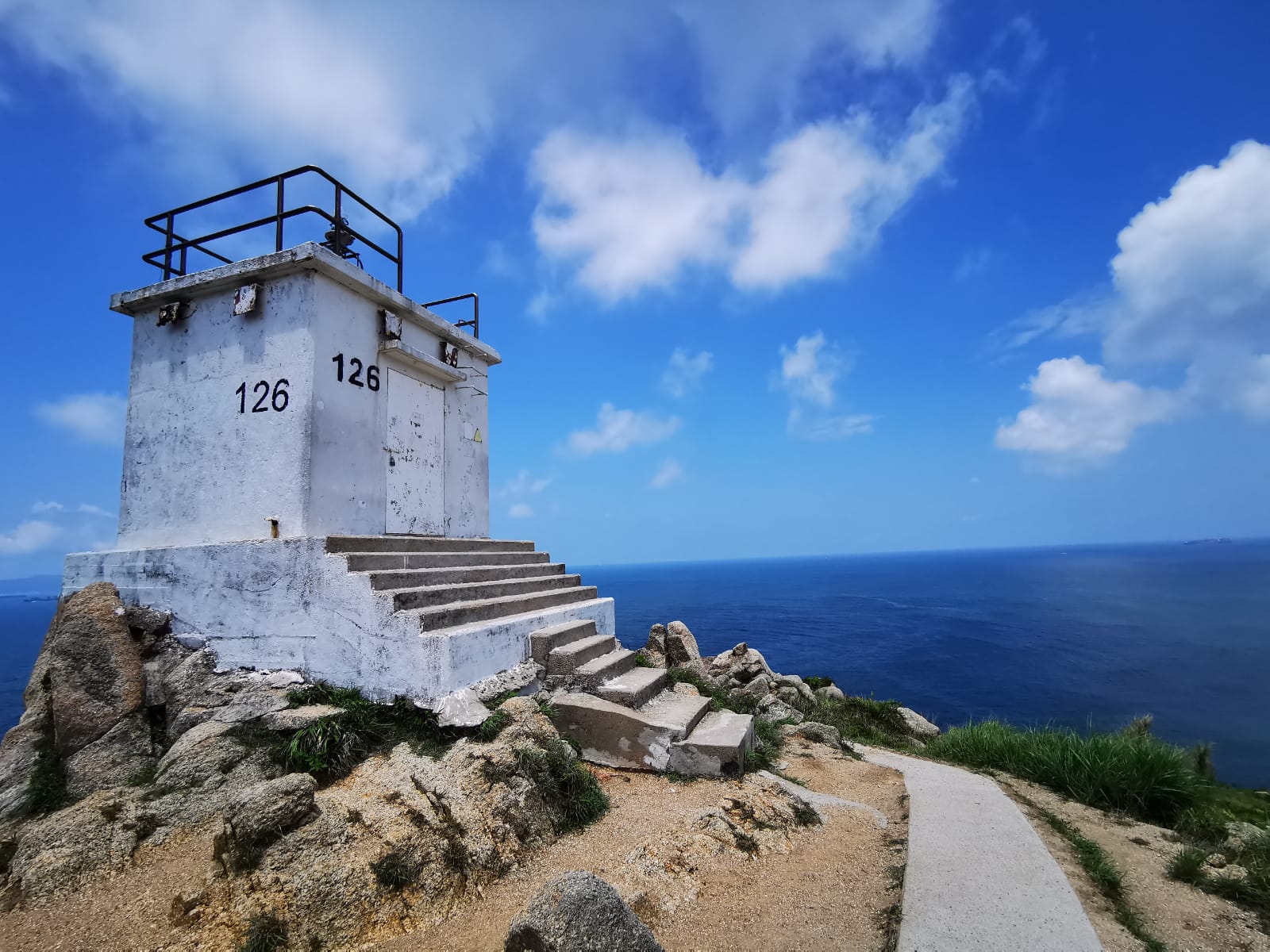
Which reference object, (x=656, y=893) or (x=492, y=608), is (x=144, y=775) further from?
(x=656, y=893)

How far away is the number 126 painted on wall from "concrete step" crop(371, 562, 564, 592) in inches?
106

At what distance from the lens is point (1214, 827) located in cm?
623

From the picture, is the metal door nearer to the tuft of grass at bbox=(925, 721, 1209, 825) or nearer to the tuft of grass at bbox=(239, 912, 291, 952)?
the tuft of grass at bbox=(239, 912, 291, 952)

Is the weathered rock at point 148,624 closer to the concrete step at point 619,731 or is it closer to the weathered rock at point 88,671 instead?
the weathered rock at point 88,671

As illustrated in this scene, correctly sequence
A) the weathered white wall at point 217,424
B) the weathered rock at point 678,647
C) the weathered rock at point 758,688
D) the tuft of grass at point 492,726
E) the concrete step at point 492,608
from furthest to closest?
the weathered rock at point 758,688, the weathered rock at point 678,647, the weathered white wall at point 217,424, the concrete step at point 492,608, the tuft of grass at point 492,726

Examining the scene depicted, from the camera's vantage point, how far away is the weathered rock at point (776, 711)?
1000cm

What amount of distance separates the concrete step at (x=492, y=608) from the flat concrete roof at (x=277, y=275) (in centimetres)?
439

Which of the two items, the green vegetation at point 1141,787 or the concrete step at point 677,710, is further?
the concrete step at point 677,710

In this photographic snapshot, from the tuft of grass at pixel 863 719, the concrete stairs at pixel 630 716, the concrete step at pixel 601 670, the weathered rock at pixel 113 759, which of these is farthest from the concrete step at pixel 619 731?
the weathered rock at pixel 113 759

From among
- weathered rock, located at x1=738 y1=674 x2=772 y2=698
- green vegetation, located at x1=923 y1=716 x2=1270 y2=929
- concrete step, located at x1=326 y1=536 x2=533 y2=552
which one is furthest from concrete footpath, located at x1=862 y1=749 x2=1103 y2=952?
concrete step, located at x1=326 y1=536 x2=533 y2=552

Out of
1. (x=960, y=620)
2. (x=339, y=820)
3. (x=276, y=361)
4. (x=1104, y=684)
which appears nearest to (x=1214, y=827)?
(x=339, y=820)

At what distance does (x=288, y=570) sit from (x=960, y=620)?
66.8 metres

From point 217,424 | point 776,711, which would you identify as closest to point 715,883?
point 776,711

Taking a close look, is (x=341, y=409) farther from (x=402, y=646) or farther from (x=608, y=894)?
(x=608, y=894)
